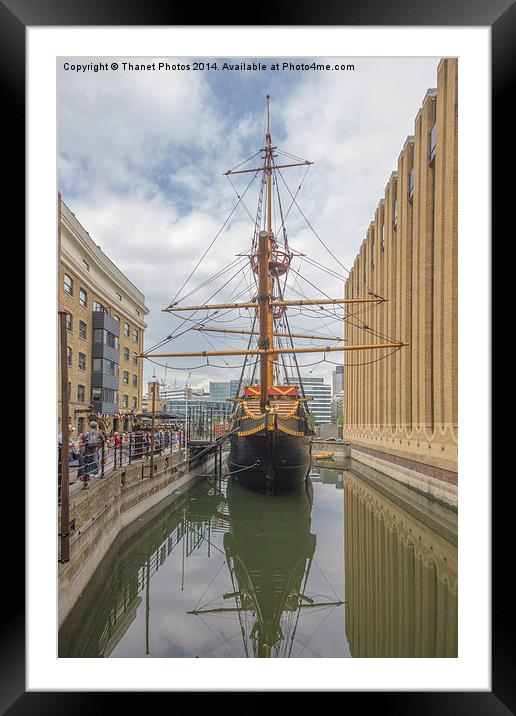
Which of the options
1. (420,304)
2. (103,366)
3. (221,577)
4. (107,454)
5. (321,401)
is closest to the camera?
(221,577)

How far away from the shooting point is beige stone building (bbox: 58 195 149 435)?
1744cm

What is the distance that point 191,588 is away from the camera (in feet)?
28.7

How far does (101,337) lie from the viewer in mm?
21641

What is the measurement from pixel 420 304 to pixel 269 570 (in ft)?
40.9

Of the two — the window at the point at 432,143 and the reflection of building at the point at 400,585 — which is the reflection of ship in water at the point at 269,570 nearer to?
the reflection of building at the point at 400,585

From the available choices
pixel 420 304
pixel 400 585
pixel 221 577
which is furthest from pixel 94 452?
pixel 420 304

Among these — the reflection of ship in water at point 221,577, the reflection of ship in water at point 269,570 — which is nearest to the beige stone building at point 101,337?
the reflection of ship in water at point 221,577

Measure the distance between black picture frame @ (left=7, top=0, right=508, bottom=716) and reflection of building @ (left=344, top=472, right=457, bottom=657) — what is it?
74 cm

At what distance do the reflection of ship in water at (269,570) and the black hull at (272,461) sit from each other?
2.42ft
